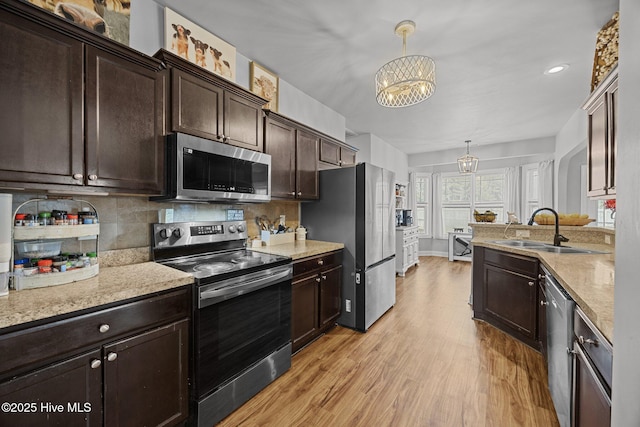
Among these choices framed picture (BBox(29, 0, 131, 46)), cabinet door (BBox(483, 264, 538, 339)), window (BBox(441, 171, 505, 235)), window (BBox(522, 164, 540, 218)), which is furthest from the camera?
window (BBox(441, 171, 505, 235))

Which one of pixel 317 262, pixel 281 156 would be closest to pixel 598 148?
pixel 317 262

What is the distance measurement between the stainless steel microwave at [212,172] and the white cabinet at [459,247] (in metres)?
5.80

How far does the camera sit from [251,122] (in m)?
2.31

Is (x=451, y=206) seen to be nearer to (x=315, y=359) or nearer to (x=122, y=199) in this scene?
(x=315, y=359)

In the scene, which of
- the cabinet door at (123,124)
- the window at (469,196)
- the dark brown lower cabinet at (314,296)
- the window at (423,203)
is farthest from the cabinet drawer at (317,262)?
the window at (469,196)

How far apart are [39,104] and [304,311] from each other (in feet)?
7.03

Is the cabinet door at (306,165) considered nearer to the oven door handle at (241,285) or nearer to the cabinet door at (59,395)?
the oven door handle at (241,285)

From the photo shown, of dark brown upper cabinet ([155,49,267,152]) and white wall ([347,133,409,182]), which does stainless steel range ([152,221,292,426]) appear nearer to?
dark brown upper cabinet ([155,49,267,152])

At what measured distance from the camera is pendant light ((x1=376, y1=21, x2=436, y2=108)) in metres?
2.02

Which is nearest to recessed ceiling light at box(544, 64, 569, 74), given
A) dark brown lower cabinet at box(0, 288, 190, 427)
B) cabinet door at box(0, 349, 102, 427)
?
dark brown lower cabinet at box(0, 288, 190, 427)

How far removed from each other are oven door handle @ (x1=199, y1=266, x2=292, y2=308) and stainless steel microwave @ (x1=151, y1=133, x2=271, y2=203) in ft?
2.09

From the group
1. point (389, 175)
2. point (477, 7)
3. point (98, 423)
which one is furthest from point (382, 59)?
A: point (98, 423)

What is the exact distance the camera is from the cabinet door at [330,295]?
2610 millimetres

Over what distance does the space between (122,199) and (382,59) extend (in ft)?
8.37
